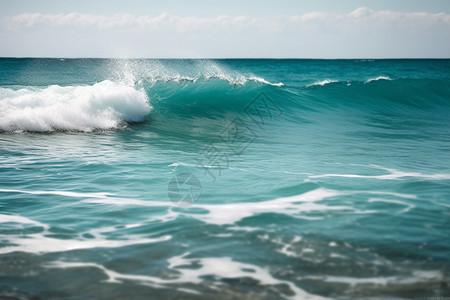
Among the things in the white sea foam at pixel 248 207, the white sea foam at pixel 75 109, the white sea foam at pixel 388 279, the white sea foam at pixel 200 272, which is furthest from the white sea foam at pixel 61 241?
the white sea foam at pixel 75 109

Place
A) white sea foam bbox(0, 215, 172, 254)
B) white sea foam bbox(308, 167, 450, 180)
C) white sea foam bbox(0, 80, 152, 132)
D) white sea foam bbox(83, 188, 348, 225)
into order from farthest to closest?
white sea foam bbox(0, 80, 152, 132) < white sea foam bbox(308, 167, 450, 180) < white sea foam bbox(83, 188, 348, 225) < white sea foam bbox(0, 215, 172, 254)

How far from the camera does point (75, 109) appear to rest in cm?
1304

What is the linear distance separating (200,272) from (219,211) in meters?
1.57

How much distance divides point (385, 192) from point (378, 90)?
16195 millimetres

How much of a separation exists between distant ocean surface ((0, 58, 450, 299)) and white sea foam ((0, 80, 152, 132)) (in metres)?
0.08

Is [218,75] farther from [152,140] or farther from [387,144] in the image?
[387,144]

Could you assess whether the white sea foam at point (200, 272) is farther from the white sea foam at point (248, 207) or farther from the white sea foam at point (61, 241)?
the white sea foam at point (248, 207)

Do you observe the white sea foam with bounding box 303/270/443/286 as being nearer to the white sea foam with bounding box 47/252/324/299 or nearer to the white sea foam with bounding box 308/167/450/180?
the white sea foam with bounding box 47/252/324/299

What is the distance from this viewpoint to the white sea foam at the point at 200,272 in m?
3.34

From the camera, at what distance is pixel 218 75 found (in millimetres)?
19750

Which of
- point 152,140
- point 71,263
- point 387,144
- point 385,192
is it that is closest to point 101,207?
point 71,263

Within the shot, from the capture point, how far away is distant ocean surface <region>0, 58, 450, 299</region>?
11.1 feet

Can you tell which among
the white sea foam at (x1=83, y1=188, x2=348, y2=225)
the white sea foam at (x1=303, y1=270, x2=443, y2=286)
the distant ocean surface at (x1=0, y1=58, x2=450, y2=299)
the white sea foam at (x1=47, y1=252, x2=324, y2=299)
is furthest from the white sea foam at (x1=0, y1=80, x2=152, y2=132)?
the white sea foam at (x1=303, y1=270, x2=443, y2=286)

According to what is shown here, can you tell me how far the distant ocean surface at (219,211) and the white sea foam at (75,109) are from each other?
0.08 meters
